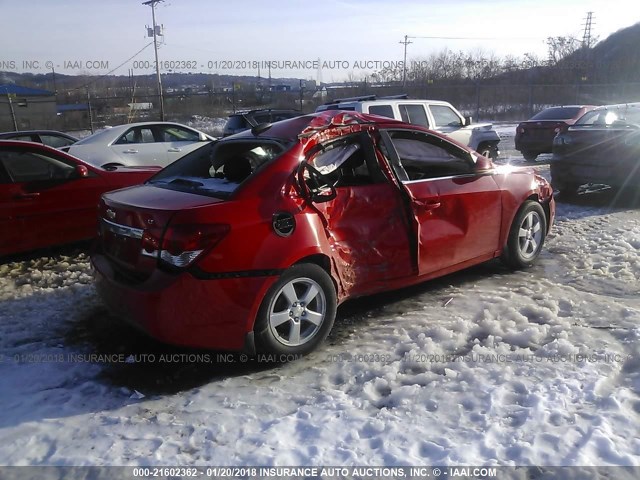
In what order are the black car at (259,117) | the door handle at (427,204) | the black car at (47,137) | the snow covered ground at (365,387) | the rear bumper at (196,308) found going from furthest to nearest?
the black car at (259,117) → the black car at (47,137) → the door handle at (427,204) → the rear bumper at (196,308) → the snow covered ground at (365,387)

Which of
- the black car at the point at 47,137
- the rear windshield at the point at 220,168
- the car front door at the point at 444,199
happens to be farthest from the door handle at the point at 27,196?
the black car at the point at 47,137

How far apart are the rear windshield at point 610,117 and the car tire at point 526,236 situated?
13.0 ft

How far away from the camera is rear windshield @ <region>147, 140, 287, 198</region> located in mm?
3793

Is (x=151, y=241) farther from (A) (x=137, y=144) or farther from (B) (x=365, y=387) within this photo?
(A) (x=137, y=144)

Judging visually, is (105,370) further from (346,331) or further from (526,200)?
(526,200)

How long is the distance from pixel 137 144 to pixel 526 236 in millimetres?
7578

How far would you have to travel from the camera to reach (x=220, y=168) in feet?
13.6

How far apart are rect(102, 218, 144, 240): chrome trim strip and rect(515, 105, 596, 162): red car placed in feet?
42.2

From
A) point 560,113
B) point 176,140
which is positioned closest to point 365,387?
point 176,140

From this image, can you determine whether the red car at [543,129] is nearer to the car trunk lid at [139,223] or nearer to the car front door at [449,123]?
the car front door at [449,123]

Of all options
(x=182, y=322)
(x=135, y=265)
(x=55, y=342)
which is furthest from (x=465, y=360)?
(x=55, y=342)

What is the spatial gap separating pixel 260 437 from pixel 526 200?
379cm

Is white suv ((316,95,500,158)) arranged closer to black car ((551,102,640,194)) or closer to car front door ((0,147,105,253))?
black car ((551,102,640,194))

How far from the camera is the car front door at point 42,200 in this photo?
561 centimetres
